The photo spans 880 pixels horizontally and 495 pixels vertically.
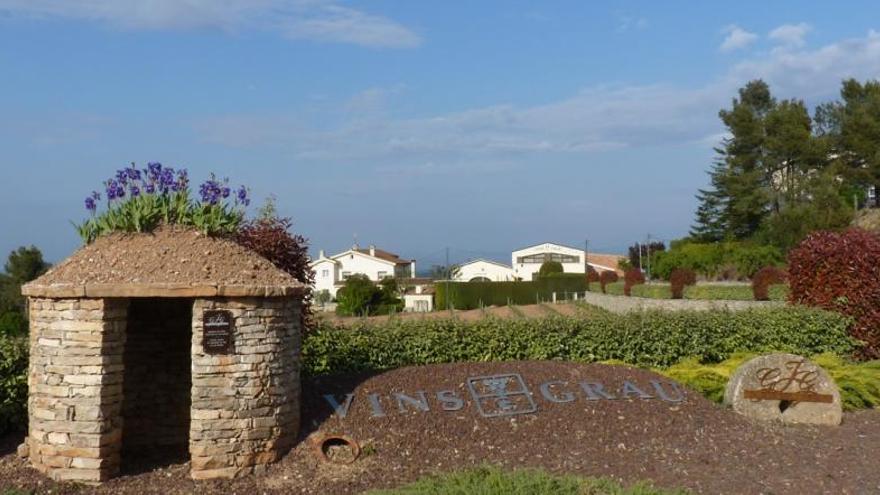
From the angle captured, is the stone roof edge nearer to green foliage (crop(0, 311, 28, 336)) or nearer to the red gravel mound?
the red gravel mound

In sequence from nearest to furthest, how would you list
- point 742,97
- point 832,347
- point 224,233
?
point 224,233
point 832,347
point 742,97

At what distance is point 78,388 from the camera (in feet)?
24.2

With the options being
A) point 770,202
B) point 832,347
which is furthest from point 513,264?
point 832,347

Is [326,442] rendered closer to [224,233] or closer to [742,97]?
[224,233]

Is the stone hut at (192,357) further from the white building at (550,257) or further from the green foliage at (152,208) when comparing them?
the white building at (550,257)

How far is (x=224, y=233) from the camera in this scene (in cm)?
870

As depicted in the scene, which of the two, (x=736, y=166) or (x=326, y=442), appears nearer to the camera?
(x=326, y=442)

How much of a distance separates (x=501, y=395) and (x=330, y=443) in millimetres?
2163

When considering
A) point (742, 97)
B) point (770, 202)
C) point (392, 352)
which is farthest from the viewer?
point (742, 97)

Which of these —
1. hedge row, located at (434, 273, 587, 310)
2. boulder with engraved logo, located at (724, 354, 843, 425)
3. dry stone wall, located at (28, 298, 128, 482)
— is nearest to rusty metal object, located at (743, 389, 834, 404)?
boulder with engraved logo, located at (724, 354, 843, 425)

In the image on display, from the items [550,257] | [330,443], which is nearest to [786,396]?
[330,443]

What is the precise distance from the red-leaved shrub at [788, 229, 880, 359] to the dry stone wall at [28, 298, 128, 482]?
11.9 meters

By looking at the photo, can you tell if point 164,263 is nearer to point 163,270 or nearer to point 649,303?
point 163,270

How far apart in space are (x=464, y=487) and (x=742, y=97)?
2315 inches
